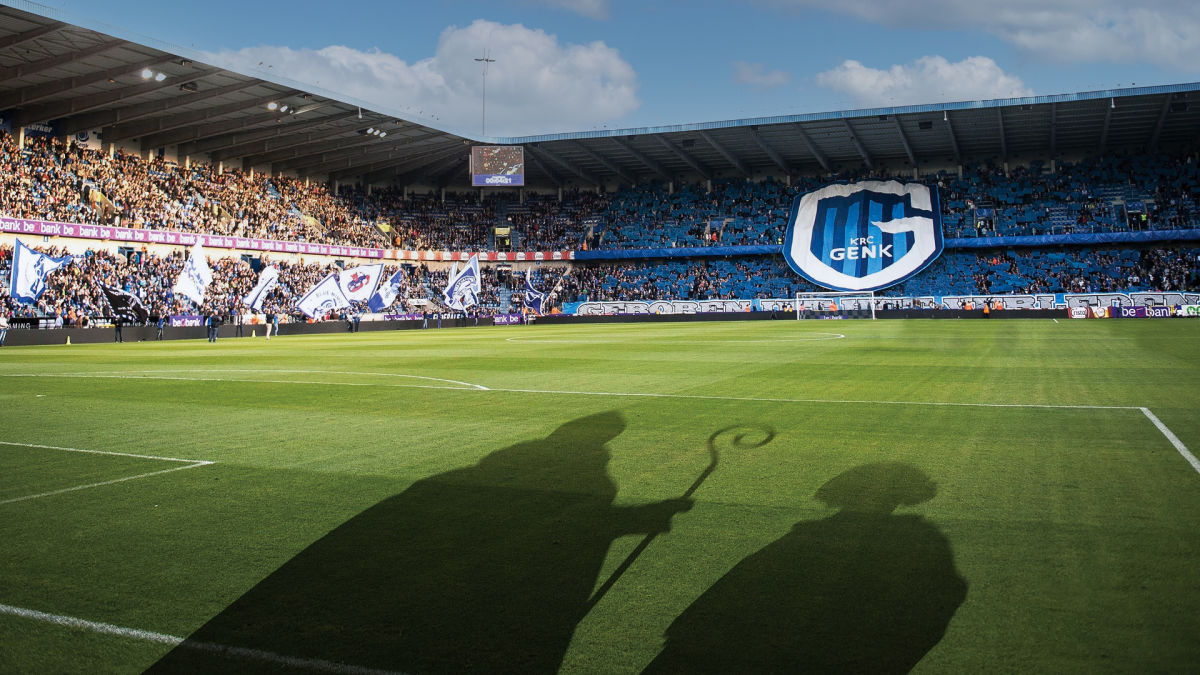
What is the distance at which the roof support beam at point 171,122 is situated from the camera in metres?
51.4

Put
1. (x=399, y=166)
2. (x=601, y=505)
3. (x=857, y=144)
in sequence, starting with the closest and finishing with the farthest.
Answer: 1. (x=601, y=505)
2. (x=857, y=144)
3. (x=399, y=166)

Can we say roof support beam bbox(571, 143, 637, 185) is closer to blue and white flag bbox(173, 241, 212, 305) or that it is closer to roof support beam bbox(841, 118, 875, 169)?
roof support beam bbox(841, 118, 875, 169)

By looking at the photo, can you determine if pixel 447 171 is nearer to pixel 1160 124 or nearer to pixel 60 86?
pixel 60 86

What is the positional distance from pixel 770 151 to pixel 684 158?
7863mm

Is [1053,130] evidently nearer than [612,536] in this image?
No

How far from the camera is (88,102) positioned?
155ft

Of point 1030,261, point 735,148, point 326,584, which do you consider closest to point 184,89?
point 735,148

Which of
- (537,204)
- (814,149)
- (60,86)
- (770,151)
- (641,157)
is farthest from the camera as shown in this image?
(537,204)

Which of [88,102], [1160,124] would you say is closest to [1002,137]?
[1160,124]

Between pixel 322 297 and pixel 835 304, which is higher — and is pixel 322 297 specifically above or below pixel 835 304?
above

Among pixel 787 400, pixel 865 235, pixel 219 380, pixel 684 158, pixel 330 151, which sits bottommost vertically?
pixel 219 380

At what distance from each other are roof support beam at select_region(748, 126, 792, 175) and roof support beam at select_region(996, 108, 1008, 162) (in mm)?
17722

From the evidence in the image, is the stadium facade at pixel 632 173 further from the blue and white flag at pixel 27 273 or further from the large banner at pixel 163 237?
the blue and white flag at pixel 27 273

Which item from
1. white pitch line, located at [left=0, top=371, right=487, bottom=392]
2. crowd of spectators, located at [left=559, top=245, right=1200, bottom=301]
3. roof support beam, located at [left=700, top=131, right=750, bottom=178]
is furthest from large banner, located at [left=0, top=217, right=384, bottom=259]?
roof support beam, located at [left=700, top=131, right=750, bottom=178]
